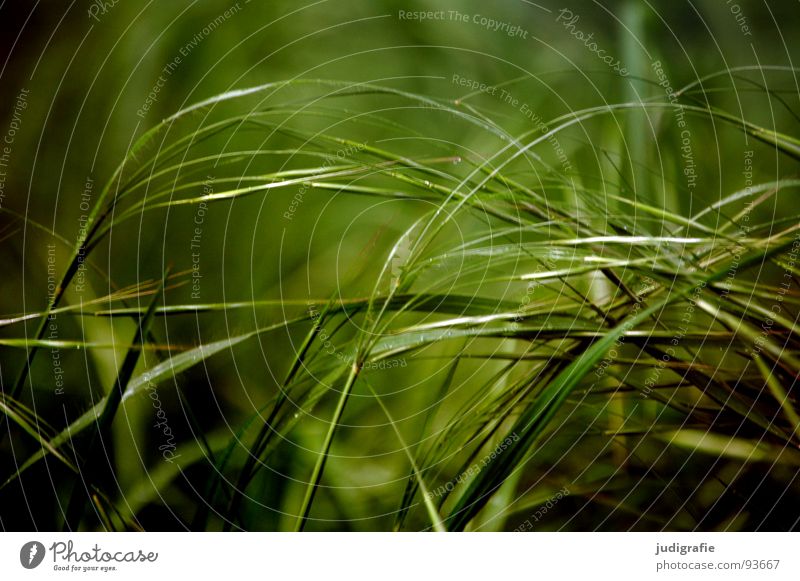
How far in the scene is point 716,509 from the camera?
0.51 m

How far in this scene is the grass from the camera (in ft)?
1.57

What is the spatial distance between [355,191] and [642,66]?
28 cm

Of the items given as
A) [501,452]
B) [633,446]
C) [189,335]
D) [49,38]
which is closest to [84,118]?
[49,38]

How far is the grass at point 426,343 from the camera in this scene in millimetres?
477

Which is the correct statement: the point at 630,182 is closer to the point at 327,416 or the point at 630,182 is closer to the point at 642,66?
the point at 642,66

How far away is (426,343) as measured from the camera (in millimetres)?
484
